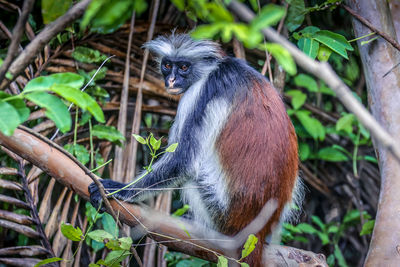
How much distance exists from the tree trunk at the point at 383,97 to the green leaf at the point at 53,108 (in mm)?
2402

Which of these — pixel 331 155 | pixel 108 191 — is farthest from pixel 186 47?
pixel 331 155

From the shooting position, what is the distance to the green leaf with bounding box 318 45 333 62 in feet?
11.7

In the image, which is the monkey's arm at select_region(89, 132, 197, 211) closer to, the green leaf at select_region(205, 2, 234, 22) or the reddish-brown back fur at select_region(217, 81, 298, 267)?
the reddish-brown back fur at select_region(217, 81, 298, 267)

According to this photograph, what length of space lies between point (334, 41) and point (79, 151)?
2462 mm

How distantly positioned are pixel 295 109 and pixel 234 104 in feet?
6.48

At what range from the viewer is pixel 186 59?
167 inches

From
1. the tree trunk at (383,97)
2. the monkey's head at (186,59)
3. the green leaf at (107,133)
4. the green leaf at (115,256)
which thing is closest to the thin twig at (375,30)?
the tree trunk at (383,97)

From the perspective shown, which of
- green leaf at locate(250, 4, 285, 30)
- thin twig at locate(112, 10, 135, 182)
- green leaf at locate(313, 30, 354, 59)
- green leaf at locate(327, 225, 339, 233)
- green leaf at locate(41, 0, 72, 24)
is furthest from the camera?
green leaf at locate(327, 225, 339, 233)

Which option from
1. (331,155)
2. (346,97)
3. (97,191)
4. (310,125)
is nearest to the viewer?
(346,97)

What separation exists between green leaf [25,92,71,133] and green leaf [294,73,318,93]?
13.3ft

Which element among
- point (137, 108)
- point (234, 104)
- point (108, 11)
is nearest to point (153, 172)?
point (234, 104)

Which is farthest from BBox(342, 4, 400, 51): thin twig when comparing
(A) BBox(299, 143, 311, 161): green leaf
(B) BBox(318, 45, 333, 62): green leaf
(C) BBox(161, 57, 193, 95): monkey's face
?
(A) BBox(299, 143, 311, 161): green leaf

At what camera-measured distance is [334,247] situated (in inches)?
231

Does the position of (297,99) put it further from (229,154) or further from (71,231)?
(71,231)
